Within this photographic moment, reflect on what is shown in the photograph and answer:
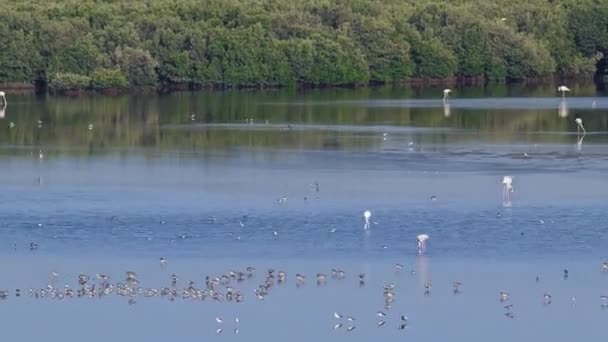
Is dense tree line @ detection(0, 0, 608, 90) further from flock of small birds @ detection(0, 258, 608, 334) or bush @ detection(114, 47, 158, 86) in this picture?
flock of small birds @ detection(0, 258, 608, 334)

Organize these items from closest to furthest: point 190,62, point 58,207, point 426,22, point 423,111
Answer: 1. point 58,207
2. point 423,111
3. point 190,62
4. point 426,22

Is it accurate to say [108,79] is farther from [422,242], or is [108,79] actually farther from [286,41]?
[422,242]

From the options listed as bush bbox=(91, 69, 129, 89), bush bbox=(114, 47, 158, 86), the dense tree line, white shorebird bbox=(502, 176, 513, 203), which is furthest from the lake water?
the dense tree line

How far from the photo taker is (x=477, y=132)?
37.1m

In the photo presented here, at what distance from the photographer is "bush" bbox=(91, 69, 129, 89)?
5691 centimetres

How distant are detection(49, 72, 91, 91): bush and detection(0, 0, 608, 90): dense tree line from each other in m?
0.03

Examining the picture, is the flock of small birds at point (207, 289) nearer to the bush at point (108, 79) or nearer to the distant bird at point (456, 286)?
the distant bird at point (456, 286)

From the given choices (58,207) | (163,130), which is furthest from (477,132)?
(58,207)

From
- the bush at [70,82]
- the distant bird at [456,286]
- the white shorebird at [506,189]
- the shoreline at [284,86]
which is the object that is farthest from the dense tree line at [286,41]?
the distant bird at [456,286]

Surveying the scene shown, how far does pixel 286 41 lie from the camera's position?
60.6 metres

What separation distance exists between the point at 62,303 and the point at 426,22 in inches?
1882

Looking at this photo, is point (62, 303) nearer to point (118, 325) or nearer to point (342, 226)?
point (118, 325)

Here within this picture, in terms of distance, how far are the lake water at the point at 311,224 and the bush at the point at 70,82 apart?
1675 centimetres

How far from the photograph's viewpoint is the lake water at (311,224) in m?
16.7
